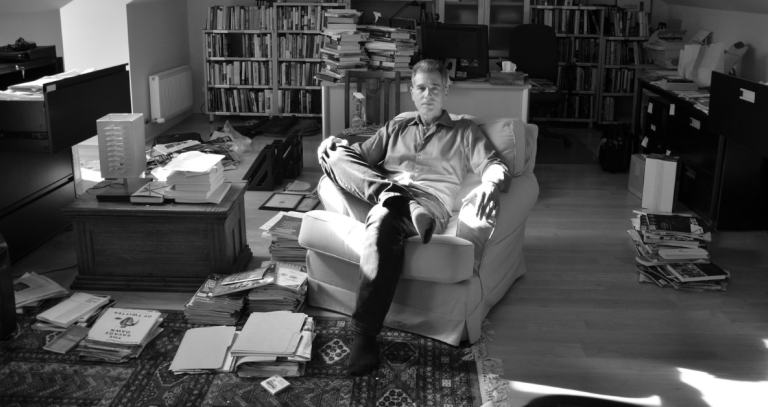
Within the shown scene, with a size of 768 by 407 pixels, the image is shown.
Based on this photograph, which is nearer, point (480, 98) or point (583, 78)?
point (480, 98)

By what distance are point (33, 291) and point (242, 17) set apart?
4606 millimetres

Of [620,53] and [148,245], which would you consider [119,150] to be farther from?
[620,53]

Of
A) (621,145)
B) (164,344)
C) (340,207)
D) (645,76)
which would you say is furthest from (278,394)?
(645,76)

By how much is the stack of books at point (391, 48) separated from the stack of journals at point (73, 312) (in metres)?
2.61

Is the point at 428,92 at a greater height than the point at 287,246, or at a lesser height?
greater

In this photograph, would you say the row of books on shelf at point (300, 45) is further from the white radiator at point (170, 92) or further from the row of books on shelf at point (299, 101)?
the white radiator at point (170, 92)

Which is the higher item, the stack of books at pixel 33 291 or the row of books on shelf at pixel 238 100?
the row of books on shelf at pixel 238 100

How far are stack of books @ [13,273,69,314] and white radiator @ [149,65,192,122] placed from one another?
3.44 m

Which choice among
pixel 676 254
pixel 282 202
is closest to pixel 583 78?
pixel 282 202

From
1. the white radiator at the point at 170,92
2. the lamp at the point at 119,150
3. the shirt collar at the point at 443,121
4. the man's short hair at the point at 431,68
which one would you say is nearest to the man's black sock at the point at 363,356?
the shirt collar at the point at 443,121

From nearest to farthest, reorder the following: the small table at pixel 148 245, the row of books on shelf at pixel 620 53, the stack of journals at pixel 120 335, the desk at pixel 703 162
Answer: the stack of journals at pixel 120 335 → the small table at pixel 148 245 → the desk at pixel 703 162 → the row of books on shelf at pixel 620 53

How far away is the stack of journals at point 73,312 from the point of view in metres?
3.07

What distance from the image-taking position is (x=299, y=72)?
24.5 feet

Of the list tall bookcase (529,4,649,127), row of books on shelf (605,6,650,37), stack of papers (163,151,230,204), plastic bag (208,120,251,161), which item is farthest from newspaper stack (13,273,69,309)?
row of books on shelf (605,6,650,37)
